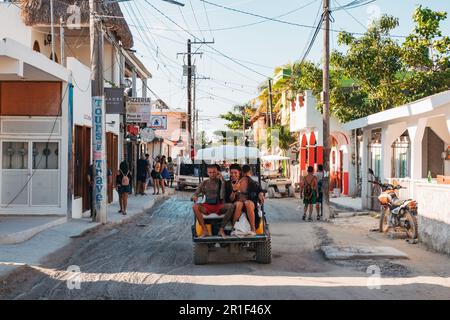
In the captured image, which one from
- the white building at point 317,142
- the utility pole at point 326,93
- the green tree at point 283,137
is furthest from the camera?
the green tree at point 283,137

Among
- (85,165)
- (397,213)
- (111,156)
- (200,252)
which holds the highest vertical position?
(111,156)

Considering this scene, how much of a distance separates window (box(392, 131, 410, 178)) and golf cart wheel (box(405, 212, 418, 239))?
→ 307 inches

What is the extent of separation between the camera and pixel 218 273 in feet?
31.8

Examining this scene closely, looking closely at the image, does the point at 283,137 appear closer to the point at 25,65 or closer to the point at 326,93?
the point at 326,93

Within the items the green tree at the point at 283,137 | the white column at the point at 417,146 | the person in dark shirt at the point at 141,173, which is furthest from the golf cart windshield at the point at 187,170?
the white column at the point at 417,146

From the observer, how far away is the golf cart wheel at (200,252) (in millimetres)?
10445

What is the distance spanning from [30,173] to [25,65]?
137 inches

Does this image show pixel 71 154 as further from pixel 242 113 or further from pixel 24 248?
pixel 242 113

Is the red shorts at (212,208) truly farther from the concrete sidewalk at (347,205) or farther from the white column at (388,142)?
the concrete sidewalk at (347,205)

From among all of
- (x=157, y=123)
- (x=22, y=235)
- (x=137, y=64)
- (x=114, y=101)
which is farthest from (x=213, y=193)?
(x=137, y=64)

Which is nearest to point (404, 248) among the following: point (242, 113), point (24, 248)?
point (24, 248)

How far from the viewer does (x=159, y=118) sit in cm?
3275

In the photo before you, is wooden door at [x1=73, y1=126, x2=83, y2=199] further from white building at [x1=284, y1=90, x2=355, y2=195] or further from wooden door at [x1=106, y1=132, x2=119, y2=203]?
white building at [x1=284, y1=90, x2=355, y2=195]

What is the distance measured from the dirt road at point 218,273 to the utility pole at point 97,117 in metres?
1.98
